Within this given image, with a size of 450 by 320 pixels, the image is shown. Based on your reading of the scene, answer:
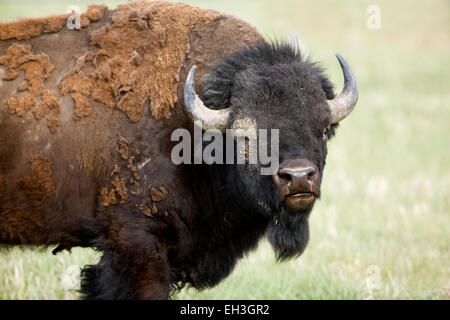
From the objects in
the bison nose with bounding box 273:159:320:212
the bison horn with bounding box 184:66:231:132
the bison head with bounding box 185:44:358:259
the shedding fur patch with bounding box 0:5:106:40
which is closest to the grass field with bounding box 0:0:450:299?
the bison head with bounding box 185:44:358:259

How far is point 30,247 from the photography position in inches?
234

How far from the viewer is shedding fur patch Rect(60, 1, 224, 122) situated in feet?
18.7

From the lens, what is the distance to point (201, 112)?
548 cm

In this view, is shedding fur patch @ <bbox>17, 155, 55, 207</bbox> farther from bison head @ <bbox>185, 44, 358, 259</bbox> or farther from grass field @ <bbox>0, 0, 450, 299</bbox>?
bison head @ <bbox>185, 44, 358, 259</bbox>

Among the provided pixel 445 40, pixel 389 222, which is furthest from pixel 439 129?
pixel 445 40

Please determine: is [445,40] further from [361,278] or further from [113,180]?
[113,180]

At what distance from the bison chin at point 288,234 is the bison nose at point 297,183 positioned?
0.93 ft

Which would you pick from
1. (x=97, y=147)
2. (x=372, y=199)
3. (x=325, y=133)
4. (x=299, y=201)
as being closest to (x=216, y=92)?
(x=325, y=133)

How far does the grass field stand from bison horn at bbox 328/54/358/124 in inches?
35.7

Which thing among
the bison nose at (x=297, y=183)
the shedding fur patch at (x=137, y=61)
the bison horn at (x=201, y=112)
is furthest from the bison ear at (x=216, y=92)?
the bison nose at (x=297, y=183)

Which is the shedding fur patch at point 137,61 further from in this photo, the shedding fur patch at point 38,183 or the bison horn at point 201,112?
the shedding fur patch at point 38,183

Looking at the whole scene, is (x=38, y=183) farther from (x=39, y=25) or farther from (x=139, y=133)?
(x=39, y=25)

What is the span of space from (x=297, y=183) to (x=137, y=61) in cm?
188
